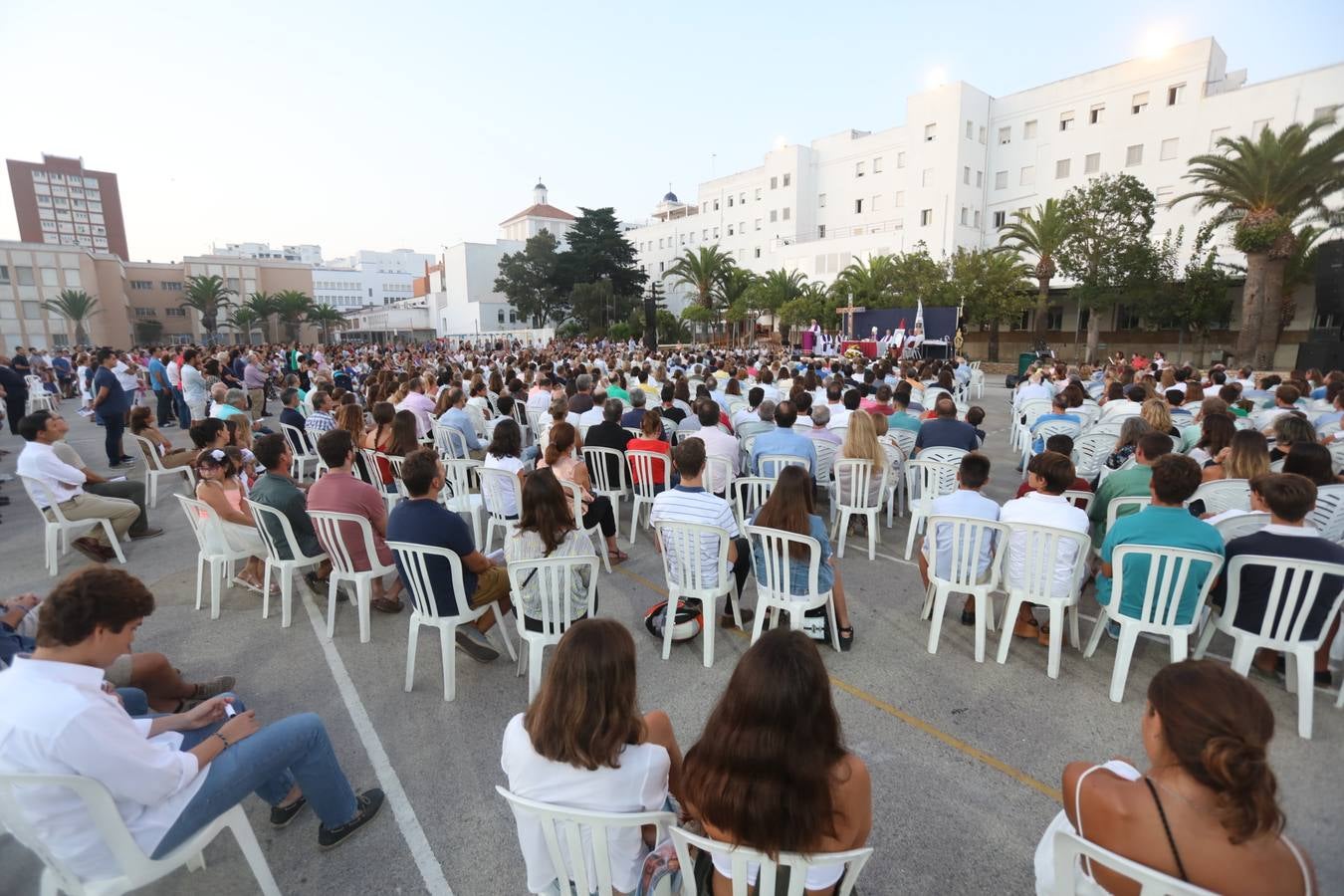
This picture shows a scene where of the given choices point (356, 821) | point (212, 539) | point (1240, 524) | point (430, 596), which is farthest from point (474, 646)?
point (1240, 524)

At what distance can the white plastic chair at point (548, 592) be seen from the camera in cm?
305

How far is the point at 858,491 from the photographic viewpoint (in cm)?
512

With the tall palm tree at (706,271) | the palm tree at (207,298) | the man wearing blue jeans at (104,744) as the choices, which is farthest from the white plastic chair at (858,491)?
the palm tree at (207,298)

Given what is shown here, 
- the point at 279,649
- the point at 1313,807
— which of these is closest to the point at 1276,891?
the point at 1313,807

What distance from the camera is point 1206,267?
23.1 metres

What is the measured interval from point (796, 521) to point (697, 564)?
2.09 ft

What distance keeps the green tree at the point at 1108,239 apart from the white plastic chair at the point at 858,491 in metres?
24.4

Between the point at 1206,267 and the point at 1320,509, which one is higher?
the point at 1206,267

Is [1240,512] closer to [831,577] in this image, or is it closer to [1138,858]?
[831,577]

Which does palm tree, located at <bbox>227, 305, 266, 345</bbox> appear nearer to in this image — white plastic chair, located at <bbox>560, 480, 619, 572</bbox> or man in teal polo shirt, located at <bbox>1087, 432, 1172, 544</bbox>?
white plastic chair, located at <bbox>560, 480, 619, 572</bbox>

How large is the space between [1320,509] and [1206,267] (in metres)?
26.5

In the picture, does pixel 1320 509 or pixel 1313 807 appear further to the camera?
pixel 1320 509

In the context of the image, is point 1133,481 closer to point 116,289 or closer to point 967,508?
point 967,508

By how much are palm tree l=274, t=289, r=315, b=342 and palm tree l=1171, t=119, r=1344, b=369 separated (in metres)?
65.2
